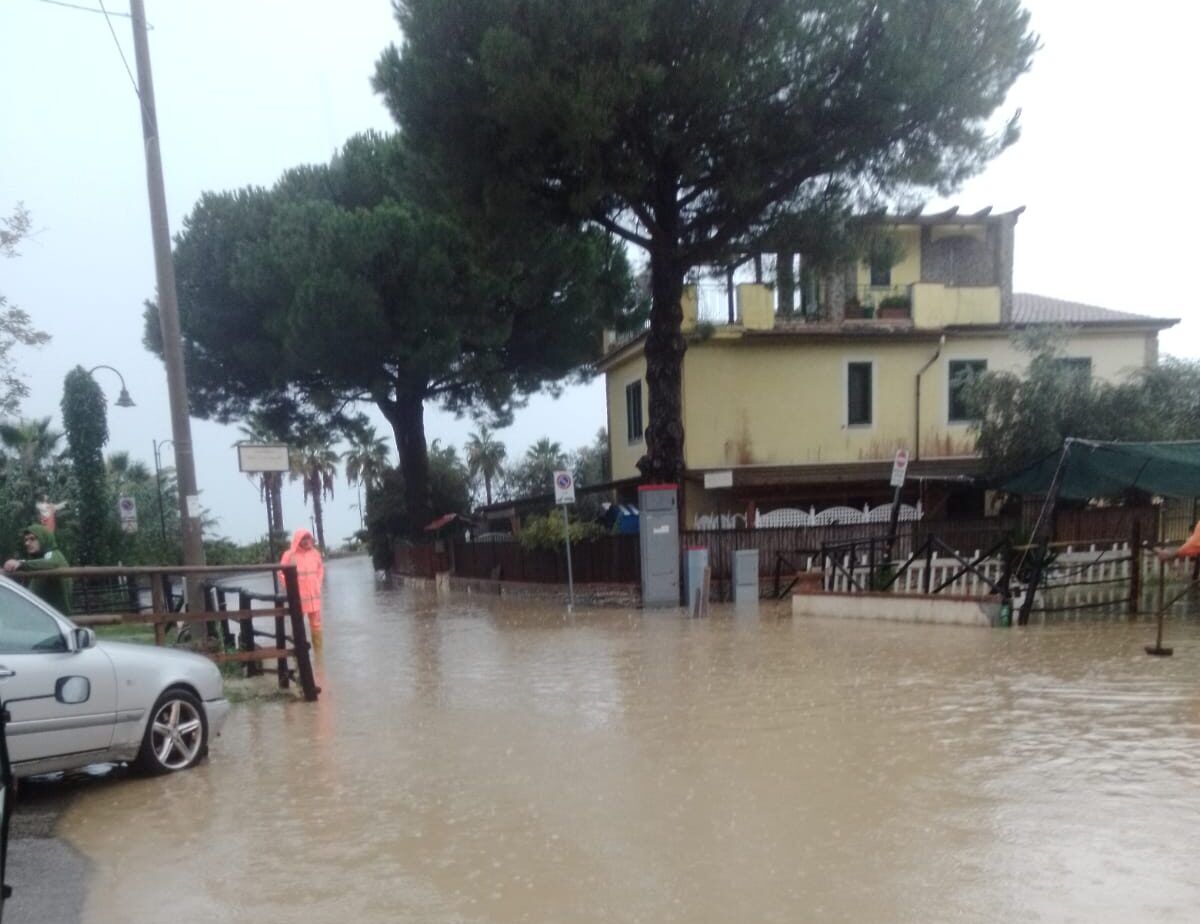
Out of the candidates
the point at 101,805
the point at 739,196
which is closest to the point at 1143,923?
the point at 101,805

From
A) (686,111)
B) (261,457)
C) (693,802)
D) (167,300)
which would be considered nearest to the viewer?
(693,802)

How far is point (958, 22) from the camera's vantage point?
Answer: 1978 cm

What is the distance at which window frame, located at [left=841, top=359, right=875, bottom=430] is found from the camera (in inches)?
1058

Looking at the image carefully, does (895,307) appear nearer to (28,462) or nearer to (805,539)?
(805,539)

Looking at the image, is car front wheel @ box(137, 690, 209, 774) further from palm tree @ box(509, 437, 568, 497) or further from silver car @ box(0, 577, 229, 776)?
palm tree @ box(509, 437, 568, 497)

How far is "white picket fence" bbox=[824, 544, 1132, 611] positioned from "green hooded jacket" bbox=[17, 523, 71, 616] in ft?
38.2

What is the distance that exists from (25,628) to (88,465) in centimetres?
2044

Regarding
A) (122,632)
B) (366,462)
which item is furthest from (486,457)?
(122,632)

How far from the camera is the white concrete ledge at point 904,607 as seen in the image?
48.6 ft

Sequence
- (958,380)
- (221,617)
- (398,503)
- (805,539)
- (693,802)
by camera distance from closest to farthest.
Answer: (693,802) → (221,617) → (805,539) → (958,380) → (398,503)

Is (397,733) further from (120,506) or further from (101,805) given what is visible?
(120,506)

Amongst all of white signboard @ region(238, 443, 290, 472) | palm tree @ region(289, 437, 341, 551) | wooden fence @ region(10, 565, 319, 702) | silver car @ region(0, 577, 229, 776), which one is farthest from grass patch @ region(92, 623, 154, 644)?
palm tree @ region(289, 437, 341, 551)

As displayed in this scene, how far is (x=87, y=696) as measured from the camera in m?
6.68

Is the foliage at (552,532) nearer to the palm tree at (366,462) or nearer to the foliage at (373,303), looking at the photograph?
the foliage at (373,303)
